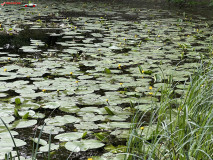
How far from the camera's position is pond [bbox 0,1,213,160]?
1.71 metres

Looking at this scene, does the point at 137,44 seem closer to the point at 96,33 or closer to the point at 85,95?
Answer: the point at 96,33

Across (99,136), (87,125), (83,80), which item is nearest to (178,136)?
(99,136)

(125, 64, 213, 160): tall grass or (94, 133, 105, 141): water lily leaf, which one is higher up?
(125, 64, 213, 160): tall grass

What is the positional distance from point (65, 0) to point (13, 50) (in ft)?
25.9

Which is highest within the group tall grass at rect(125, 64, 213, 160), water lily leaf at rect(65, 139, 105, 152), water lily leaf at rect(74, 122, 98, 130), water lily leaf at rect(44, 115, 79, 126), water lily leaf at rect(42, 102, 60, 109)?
tall grass at rect(125, 64, 213, 160)

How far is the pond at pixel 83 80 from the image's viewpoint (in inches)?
67.4

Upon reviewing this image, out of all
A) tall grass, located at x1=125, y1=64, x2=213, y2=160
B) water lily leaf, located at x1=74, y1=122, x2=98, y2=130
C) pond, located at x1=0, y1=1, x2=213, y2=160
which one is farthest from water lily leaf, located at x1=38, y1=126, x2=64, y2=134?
tall grass, located at x1=125, y1=64, x2=213, y2=160

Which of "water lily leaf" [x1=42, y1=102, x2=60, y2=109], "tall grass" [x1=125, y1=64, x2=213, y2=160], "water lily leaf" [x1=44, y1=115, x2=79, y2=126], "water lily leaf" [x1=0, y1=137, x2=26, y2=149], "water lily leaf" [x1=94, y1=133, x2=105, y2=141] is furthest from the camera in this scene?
"water lily leaf" [x1=42, y1=102, x2=60, y2=109]

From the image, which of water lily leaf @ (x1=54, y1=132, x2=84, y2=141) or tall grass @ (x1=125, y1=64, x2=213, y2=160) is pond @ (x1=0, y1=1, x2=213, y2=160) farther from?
tall grass @ (x1=125, y1=64, x2=213, y2=160)

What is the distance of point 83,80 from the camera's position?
8.73 feet

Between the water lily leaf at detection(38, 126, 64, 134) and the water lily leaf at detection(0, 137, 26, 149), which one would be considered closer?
the water lily leaf at detection(0, 137, 26, 149)

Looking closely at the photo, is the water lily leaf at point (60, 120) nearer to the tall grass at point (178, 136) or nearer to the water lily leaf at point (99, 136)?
the water lily leaf at point (99, 136)

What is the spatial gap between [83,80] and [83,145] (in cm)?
111

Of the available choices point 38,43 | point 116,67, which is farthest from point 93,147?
point 38,43
